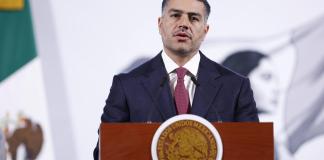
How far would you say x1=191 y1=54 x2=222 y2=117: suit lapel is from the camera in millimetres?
1912

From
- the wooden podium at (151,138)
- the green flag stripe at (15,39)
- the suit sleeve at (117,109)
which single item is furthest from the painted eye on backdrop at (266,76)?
the wooden podium at (151,138)

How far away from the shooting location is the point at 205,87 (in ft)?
6.44

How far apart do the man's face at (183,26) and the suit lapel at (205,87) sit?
80 mm

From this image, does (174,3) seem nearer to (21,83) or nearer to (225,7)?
(225,7)

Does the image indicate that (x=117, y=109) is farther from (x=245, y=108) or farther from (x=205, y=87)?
(x=245, y=108)

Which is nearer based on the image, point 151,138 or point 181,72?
point 151,138

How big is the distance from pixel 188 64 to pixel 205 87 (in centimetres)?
13

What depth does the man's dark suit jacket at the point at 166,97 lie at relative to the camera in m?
1.92

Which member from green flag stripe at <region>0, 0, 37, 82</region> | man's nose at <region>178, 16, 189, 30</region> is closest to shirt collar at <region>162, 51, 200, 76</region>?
man's nose at <region>178, 16, 189, 30</region>

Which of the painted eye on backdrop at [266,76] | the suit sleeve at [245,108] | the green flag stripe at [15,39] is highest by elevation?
the green flag stripe at [15,39]

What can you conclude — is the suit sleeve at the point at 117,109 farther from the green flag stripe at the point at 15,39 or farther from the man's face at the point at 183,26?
the green flag stripe at the point at 15,39

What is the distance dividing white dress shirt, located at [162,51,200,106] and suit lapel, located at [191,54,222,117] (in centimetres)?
2

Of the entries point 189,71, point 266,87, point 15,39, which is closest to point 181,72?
point 189,71

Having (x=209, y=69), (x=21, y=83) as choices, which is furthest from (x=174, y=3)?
(x=21, y=83)
